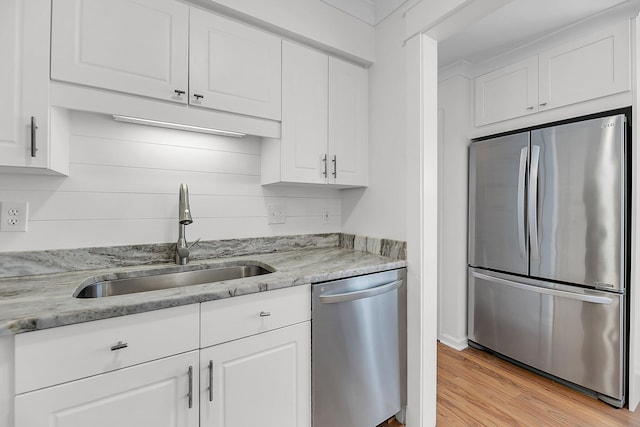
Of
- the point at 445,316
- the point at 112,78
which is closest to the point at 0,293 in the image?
the point at 112,78

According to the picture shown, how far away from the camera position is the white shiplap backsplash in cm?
132

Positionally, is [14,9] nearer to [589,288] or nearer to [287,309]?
[287,309]

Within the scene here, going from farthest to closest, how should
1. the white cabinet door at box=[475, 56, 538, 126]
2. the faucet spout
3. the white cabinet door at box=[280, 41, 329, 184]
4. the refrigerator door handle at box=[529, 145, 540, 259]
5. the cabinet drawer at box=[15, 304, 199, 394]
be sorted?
the white cabinet door at box=[475, 56, 538, 126] → the refrigerator door handle at box=[529, 145, 540, 259] → the white cabinet door at box=[280, 41, 329, 184] → the faucet spout → the cabinet drawer at box=[15, 304, 199, 394]

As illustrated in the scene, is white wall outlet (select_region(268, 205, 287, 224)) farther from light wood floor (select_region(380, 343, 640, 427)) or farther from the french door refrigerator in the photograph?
the french door refrigerator

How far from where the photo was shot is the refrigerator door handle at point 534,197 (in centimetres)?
209

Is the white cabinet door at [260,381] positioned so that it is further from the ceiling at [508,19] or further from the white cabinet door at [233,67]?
the ceiling at [508,19]

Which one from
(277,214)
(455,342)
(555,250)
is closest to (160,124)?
(277,214)

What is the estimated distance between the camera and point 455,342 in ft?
8.45

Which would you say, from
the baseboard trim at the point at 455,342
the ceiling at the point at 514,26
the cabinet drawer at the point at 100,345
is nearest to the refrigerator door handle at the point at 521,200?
the ceiling at the point at 514,26

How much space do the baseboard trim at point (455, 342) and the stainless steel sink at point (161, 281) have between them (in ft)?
6.37

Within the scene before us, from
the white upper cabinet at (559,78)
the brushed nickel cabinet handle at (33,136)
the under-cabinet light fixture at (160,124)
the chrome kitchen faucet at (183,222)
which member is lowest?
the chrome kitchen faucet at (183,222)

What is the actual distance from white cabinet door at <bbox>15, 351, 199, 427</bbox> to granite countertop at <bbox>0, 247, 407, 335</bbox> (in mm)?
203

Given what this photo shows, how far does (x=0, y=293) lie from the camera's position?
102 centimetres

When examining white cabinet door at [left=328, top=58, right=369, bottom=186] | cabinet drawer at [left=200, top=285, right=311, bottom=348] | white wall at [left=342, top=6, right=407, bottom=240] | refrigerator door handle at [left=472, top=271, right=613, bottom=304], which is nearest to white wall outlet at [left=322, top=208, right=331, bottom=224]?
white wall at [left=342, top=6, right=407, bottom=240]
